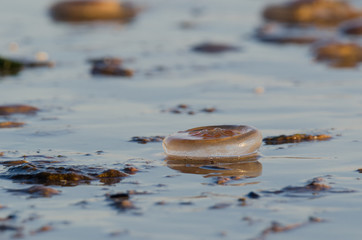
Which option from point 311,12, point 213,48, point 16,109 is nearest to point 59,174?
point 16,109

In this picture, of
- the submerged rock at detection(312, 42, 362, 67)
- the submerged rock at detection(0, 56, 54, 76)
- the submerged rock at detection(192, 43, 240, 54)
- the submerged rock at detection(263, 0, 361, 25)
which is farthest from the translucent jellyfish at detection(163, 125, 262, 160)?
the submerged rock at detection(263, 0, 361, 25)

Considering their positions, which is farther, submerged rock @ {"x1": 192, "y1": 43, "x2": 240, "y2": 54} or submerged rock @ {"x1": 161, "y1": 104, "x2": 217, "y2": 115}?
submerged rock @ {"x1": 192, "y1": 43, "x2": 240, "y2": 54}

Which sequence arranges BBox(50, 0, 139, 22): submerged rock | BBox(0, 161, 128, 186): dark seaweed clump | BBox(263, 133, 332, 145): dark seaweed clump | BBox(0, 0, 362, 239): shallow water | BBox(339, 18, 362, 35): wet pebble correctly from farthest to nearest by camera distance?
BBox(50, 0, 139, 22): submerged rock, BBox(339, 18, 362, 35): wet pebble, BBox(263, 133, 332, 145): dark seaweed clump, BBox(0, 161, 128, 186): dark seaweed clump, BBox(0, 0, 362, 239): shallow water

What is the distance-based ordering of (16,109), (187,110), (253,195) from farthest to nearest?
1. (187,110)
2. (16,109)
3. (253,195)

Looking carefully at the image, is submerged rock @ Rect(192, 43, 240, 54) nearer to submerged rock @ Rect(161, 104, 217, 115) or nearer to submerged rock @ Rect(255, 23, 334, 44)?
submerged rock @ Rect(255, 23, 334, 44)

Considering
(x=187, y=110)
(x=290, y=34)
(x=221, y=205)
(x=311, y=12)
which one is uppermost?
(x=311, y=12)

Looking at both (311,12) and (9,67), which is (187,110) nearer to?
(9,67)

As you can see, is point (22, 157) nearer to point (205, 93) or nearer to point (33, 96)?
point (33, 96)
